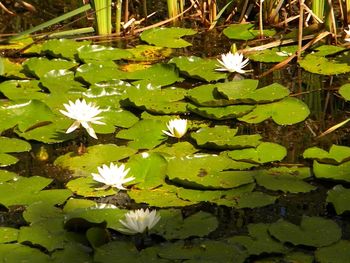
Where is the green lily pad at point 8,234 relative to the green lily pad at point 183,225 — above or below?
above

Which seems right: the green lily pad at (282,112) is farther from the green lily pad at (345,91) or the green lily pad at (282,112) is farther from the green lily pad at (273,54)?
the green lily pad at (273,54)

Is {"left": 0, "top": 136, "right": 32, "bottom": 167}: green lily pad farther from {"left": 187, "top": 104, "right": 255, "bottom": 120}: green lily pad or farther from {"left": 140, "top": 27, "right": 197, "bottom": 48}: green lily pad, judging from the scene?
{"left": 140, "top": 27, "right": 197, "bottom": 48}: green lily pad

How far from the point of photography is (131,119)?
3.07 meters

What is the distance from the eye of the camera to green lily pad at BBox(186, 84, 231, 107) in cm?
312

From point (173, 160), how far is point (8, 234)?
644mm

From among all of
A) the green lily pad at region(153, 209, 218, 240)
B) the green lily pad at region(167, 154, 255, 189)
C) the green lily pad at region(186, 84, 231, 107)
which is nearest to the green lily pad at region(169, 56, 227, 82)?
the green lily pad at region(186, 84, 231, 107)

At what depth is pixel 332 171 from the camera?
8.45 feet

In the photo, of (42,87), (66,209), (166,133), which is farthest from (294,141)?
(42,87)

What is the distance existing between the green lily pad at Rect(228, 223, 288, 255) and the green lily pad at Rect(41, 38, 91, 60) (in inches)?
69.7

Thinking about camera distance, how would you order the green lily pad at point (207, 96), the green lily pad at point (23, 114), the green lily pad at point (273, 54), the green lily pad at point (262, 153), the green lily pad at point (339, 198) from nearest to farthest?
the green lily pad at point (339, 198) < the green lily pad at point (262, 153) < the green lily pad at point (23, 114) < the green lily pad at point (207, 96) < the green lily pad at point (273, 54)

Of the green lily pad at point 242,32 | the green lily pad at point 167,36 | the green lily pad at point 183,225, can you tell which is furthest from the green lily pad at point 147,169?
the green lily pad at point 242,32

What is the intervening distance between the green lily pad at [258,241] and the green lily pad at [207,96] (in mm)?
939

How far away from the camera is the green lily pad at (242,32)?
13.4 feet

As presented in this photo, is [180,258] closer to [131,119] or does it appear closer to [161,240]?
[161,240]
